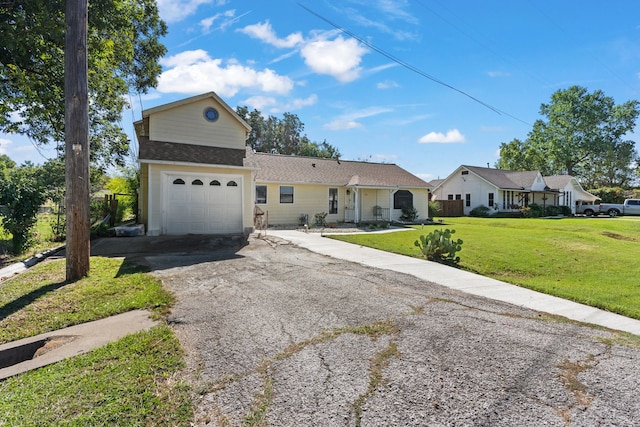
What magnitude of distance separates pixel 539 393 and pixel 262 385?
2282mm

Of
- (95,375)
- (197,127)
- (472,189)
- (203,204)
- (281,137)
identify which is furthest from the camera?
(281,137)

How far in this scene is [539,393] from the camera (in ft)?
9.16

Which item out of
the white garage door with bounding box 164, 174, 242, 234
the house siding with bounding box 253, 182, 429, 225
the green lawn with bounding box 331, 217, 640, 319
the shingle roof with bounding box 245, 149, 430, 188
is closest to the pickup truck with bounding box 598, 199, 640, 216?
the house siding with bounding box 253, 182, 429, 225

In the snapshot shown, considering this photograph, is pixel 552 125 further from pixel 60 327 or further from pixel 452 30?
pixel 60 327

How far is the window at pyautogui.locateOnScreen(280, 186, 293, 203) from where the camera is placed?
2033cm

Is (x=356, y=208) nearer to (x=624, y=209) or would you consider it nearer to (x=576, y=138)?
(x=624, y=209)

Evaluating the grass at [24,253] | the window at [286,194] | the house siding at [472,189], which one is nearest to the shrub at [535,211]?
the house siding at [472,189]

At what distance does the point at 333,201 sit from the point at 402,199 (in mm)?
5485

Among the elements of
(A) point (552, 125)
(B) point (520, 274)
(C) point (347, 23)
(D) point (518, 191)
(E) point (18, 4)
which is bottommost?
(B) point (520, 274)

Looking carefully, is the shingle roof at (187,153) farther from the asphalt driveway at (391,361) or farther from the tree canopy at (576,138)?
the tree canopy at (576,138)

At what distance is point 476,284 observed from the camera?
23.9 feet

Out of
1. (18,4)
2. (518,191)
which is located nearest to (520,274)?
(18,4)

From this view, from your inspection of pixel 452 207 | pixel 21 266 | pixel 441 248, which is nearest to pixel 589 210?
pixel 452 207

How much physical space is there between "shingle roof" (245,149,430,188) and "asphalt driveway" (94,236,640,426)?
1479cm
